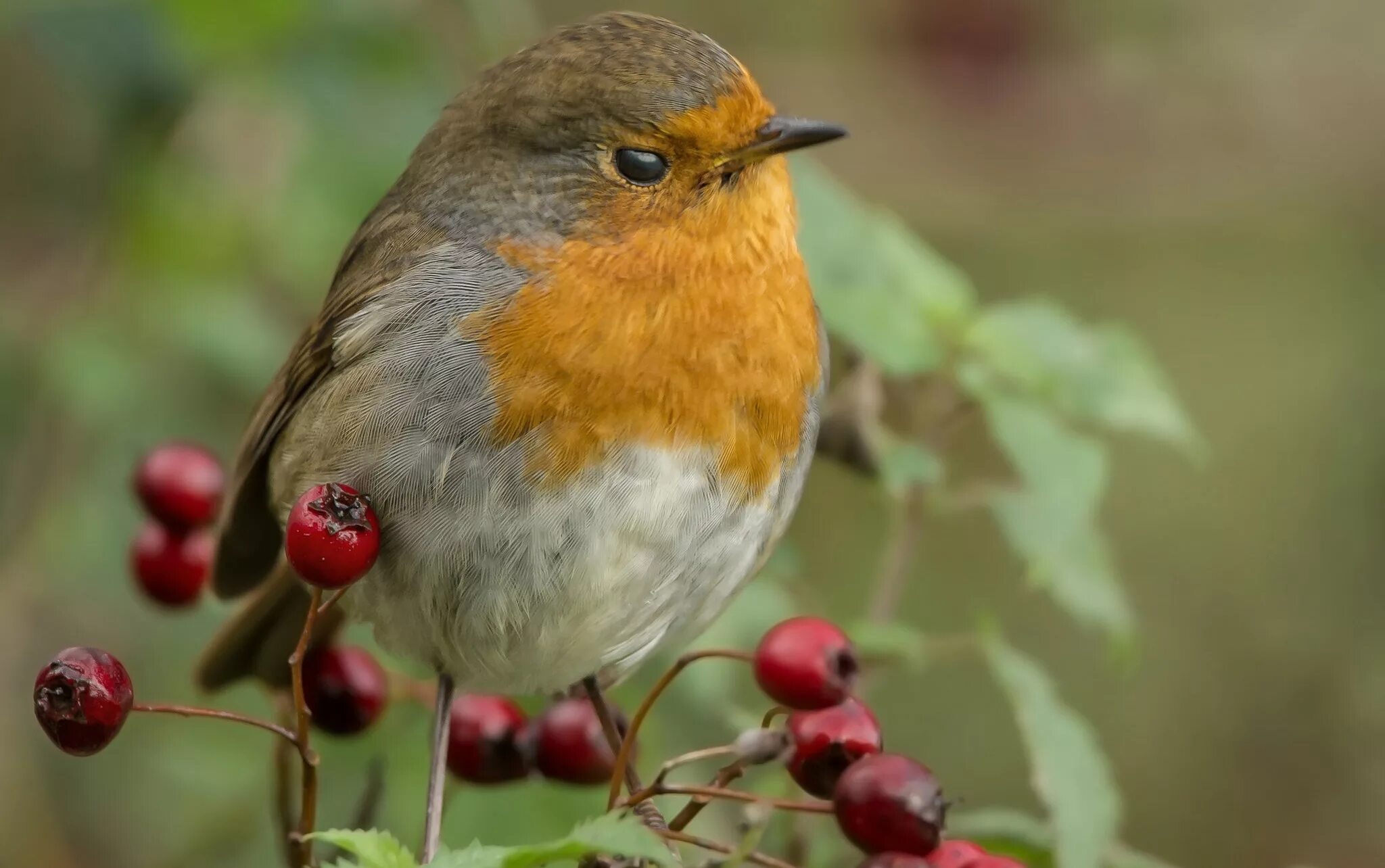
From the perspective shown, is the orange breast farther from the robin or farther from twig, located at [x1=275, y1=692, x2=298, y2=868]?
twig, located at [x1=275, y1=692, x2=298, y2=868]

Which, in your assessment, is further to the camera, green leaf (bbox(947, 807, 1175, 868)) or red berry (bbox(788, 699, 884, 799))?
green leaf (bbox(947, 807, 1175, 868))

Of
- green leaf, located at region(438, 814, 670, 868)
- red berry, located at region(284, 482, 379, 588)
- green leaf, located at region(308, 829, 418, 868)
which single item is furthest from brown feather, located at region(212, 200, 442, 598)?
green leaf, located at region(438, 814, 670, 868)

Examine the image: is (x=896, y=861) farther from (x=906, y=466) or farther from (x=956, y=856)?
(x=906, y=466)

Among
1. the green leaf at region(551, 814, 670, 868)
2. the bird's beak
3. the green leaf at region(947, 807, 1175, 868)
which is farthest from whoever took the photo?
the bird's beak

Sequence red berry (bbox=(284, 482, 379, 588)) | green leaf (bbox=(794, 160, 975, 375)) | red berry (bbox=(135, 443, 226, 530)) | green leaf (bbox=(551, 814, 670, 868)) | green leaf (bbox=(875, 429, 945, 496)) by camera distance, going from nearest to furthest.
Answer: green leaf (bbox=(551, 814, 670, 868)), red berry (bbox=(284, 482, 379, 588)), green leaf (bbox=(875, 429, 945, 496)), green leaf (bbox=(794, 160, 975, 375)), red berry (bbox=(135, 443, 226, 530))

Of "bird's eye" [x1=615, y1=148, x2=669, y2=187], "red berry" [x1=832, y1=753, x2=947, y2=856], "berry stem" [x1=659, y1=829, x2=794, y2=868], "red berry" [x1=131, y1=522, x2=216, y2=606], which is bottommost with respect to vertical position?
"berry stem" [x1=659, y1=829, x2=794, y2=868]

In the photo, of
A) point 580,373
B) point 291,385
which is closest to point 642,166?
point 580,373

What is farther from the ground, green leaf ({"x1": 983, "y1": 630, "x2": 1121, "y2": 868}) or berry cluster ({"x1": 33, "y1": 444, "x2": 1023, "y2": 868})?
green leaf ({"x1": 983, "y1": 630, "x2": 1121, "y2": 868})
